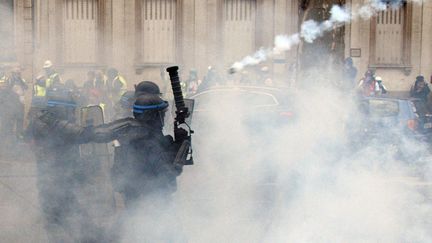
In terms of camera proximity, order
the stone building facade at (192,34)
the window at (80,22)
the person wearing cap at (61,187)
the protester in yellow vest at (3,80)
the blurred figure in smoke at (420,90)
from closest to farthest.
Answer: the person wearing cap at (61,187)
the protester in yellow vest at (3,80)
the blurred figure in smoke at (420,90)
the stone building facade at (192,34)
the window at (80,22)

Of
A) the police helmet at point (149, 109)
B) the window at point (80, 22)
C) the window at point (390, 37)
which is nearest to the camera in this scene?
the police helmet at point (149, 109)

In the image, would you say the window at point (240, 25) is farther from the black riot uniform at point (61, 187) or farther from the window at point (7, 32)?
the black riot uniform at point (61, 187)

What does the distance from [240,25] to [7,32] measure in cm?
726

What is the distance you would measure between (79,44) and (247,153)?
1365cm

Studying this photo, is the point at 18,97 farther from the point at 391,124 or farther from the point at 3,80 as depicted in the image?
the point at 391,124

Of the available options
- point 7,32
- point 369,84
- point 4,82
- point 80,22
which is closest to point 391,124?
point 369,84

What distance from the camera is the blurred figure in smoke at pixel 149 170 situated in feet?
21.5

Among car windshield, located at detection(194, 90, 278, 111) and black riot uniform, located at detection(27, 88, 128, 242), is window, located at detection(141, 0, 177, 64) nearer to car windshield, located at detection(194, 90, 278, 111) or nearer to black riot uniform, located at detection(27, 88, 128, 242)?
car windshield, located at detection(194, 90, 278, 111)

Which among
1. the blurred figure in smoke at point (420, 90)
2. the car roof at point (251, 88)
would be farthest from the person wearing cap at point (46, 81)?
the blurred figure in smoke at point (420, 90)

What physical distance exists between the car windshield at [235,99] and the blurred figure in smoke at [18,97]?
404 cm

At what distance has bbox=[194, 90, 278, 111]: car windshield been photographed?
45.4 ft

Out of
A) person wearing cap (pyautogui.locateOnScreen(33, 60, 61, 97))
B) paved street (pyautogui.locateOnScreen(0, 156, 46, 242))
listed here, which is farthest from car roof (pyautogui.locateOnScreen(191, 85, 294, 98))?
paved street (pyautogui.locateOnScreen(0, 156, 46, 242))

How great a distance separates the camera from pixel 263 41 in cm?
2398

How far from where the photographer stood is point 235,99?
45.8 ft
